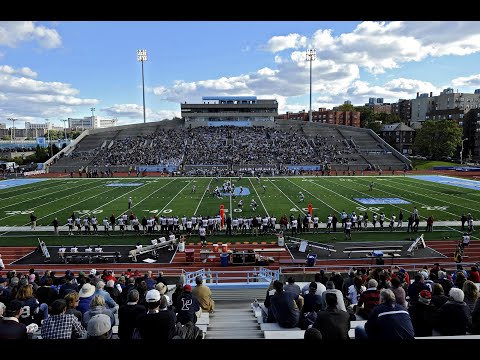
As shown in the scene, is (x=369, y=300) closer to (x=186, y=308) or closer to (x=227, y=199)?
(x=186, y=308)

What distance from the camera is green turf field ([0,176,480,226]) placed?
2697cm

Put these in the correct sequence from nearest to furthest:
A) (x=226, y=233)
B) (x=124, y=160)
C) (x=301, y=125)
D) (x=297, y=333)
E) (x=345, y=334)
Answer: (x=345, y=334) → (x=297, y=333) → (x=226, y=233) → (x=124, y=160) → (x=301, y=125)

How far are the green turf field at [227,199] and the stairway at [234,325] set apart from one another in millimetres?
16863

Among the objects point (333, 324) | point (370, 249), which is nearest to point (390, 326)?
point (333, 324)

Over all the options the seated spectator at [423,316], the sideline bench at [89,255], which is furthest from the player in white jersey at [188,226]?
the seated spectator at [423,316]

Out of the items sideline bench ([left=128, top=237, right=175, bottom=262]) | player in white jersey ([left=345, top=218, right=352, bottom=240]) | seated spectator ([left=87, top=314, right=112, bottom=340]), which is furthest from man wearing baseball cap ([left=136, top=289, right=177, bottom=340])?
player in white jersey ([left=345, top=218, right=352, bottom=240])

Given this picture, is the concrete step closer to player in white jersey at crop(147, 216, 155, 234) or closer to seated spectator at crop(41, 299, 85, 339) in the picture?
seated spectator at crop(41, 299, 85, 339)

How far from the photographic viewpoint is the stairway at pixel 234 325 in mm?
6326

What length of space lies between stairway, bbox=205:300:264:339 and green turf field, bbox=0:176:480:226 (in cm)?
1686

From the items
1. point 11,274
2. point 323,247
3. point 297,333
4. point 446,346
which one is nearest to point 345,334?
point 297,333

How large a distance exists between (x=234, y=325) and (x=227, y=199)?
985 inches
